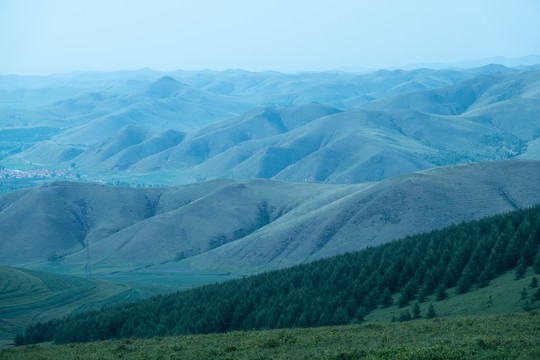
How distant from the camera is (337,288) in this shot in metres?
67.7

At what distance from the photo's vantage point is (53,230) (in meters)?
168

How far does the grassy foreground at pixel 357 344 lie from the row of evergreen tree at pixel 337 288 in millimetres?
16940

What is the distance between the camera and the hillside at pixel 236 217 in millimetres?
131625

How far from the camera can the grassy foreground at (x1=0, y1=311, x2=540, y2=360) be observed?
28734 millimetres

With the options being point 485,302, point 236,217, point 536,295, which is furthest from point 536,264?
point 236,217

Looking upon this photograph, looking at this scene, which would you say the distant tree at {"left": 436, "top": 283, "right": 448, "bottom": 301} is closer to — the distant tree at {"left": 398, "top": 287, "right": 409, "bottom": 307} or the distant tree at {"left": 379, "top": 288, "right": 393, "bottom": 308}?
the distant tree at {"left": 398, "top": 287, "right": 409, "bottom": 307}

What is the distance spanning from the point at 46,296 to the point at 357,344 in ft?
267

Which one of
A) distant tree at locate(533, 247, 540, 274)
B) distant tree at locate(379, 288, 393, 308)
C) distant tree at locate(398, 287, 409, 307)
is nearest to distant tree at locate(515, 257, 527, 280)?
distant tree at locate(533, 247, 540, 274)

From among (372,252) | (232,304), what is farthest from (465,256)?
(232,304)

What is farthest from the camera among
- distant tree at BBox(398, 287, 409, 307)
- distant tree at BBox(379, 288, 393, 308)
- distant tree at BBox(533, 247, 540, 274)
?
distant tree at BBox(379, 288, 393, 308)

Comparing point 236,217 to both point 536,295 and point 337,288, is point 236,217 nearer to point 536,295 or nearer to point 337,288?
point 337,288

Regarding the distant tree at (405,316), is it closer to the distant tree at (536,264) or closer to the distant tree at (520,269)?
the distant tree at (520,269)

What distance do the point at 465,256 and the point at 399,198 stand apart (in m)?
76.5

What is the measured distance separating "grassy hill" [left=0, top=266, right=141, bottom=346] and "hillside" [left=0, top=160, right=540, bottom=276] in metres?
27.6
